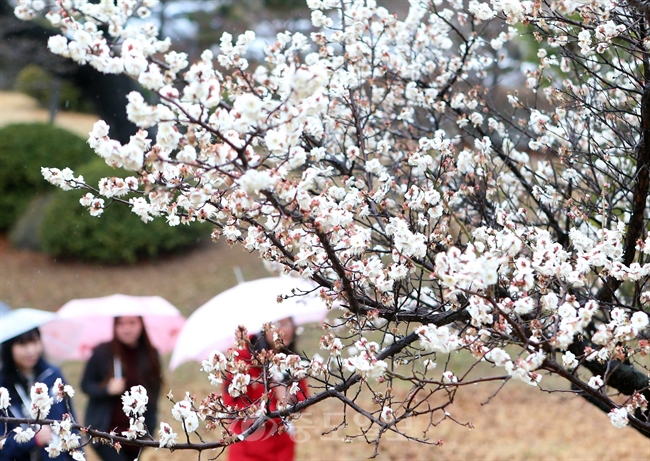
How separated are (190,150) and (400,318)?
3.37 feet

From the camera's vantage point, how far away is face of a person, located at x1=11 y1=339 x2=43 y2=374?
147 inches

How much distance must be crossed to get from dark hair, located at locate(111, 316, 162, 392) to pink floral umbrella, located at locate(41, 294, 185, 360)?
17cm

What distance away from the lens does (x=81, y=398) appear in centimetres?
727

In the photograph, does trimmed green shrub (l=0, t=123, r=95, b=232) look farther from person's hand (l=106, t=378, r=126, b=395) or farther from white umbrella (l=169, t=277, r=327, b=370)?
person's hand (l=106, t=378, r=126, b=395)

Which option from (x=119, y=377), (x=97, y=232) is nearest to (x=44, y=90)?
(x=97, y=232)

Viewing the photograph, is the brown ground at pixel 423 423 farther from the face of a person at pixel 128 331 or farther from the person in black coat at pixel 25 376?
the person in black coat at pixel 25 376

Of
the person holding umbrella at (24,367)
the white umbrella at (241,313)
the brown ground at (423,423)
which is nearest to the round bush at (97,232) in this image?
the brown ground at (423,423)

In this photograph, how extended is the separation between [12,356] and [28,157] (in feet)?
28.6

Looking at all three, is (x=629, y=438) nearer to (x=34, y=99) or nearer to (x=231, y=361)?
(x=231, y=361)

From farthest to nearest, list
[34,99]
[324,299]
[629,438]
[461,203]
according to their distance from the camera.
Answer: [34,99], [629,438], [461,203], [324,299]

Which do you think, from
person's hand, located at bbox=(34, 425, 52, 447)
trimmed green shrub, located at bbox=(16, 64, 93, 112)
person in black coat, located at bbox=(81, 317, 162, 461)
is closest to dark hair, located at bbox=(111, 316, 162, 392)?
person in black coat, located at bbox=(81, 317, 162, 461)

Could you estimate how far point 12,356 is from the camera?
3.76 meters

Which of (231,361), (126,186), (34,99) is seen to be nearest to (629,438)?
(231,361)

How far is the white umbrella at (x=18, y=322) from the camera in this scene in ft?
12.2
